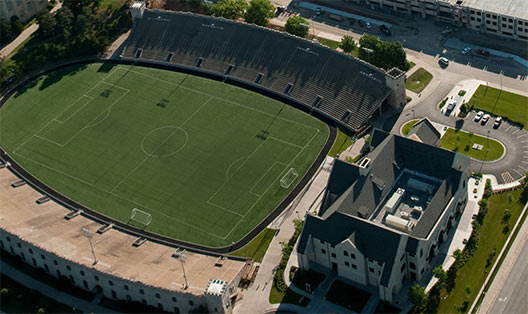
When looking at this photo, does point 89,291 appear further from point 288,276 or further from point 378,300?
point 378,300

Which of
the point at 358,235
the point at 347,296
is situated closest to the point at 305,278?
the point at 347,296

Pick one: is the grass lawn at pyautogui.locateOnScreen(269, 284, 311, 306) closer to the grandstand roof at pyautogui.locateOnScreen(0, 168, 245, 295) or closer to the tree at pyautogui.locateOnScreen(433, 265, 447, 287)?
the grandstand roof at pyautogui.locateOnScreen(0, 168, 245, 295)

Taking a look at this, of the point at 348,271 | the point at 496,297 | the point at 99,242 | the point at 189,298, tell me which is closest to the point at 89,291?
the point at 99,242

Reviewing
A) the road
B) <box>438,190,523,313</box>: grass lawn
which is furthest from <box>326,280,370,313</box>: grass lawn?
the road

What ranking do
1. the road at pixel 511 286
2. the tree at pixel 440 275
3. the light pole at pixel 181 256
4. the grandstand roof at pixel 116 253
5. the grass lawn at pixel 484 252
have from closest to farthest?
the road at pixel 511 286, the light pole at pixel 181 256, the tree at pixel 440 275, the grass lawn at pixel 484 252, the grandstand roof at pixel 116 253

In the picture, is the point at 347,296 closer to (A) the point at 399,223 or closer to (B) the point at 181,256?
(A) the point at 399,223

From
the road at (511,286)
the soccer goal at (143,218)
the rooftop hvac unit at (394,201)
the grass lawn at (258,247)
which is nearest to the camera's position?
the road at (511,286)

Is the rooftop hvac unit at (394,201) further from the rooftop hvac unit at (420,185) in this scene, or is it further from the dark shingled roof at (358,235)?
the dark shingled roof at (358,235)

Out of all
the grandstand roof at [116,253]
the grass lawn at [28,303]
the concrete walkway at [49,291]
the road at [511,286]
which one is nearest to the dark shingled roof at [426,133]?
the road at [511,286]
